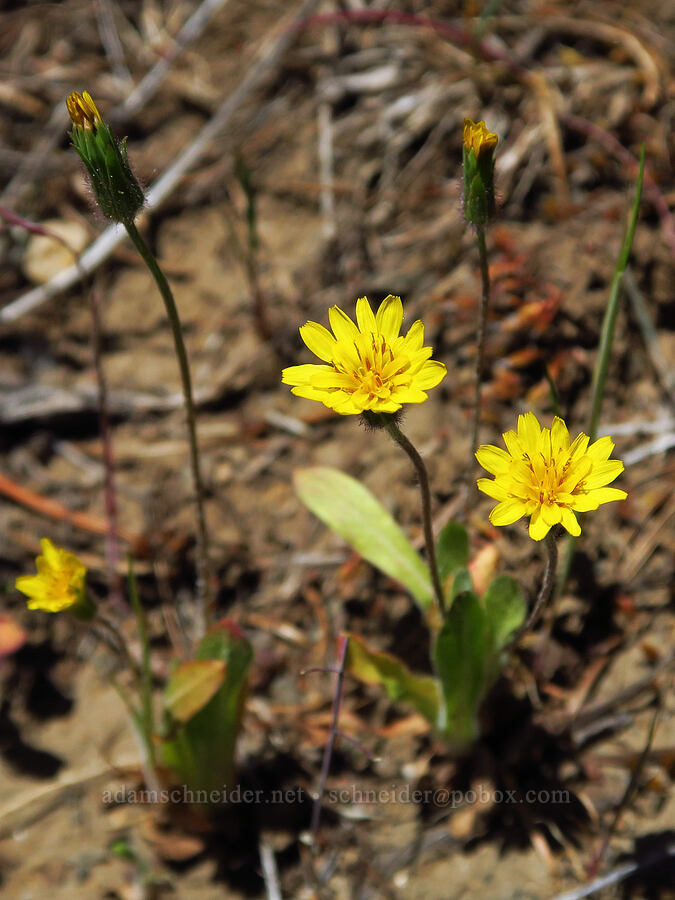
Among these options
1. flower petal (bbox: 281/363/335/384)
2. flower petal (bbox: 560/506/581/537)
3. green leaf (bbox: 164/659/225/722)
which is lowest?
green leaf (bbox: 164/659/225/722)

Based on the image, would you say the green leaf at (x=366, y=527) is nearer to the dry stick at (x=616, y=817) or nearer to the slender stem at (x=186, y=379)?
the slender stem at (x=186, y=379)

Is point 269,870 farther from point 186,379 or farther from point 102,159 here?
point 102,159

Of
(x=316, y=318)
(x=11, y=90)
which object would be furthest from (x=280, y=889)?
(x=11, y=90)

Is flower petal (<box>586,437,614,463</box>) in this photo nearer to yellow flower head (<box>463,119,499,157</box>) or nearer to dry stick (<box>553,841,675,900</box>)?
yellow flower head (<box>463,119,499,157</box>)

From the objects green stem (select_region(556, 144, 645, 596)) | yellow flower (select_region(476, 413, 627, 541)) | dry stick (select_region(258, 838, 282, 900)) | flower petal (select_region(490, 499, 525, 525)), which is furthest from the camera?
dry stick (select_region(258, 838, 282, 900))

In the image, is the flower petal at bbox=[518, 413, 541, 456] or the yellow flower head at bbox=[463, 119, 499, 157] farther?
the flower petal at bbox=[518, 413, 541, 456]

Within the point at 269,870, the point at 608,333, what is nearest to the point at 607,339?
the point at 608,333

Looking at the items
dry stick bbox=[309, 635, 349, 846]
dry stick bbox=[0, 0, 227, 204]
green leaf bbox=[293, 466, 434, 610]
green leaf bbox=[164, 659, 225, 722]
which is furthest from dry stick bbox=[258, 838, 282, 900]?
dry stick bbox=[0, 0, 227, 204]
